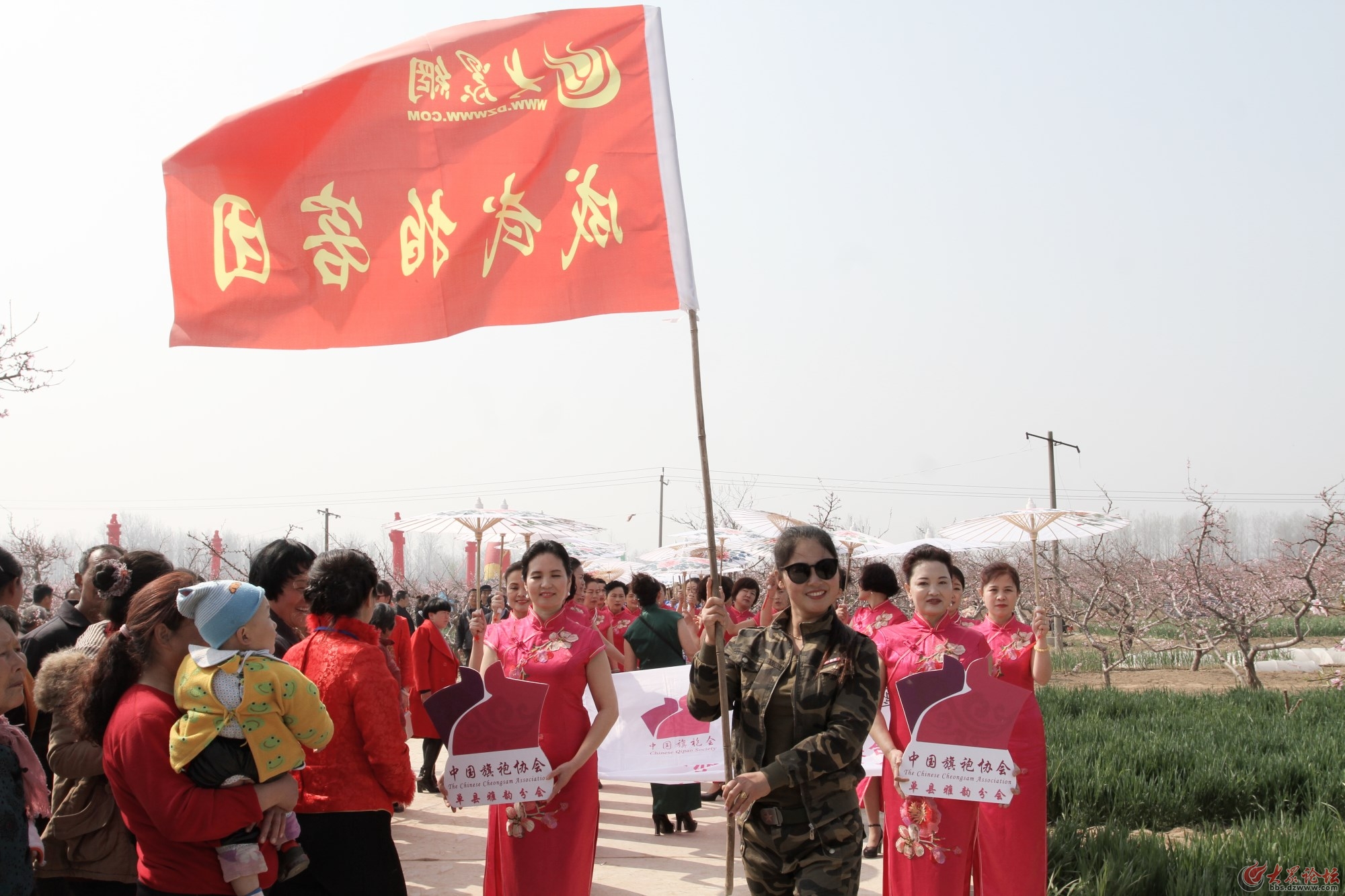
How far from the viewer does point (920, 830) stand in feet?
15.1

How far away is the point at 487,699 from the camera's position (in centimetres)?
402

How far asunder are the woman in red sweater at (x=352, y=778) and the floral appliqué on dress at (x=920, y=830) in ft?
7.22

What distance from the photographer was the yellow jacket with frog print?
108 inches

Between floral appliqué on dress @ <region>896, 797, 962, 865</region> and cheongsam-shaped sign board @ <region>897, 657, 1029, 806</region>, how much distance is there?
0.19m

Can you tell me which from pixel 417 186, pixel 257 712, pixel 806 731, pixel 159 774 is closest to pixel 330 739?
pixel 257 712

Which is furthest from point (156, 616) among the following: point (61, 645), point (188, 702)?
point (61, 645)

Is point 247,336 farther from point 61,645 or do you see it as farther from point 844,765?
point 844,765

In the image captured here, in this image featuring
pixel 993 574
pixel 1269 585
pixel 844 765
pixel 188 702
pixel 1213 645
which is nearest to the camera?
pixel 188 702

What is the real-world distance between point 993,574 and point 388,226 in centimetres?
330

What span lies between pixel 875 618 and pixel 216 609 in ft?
15.0

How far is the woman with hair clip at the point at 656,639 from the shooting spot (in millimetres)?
7648

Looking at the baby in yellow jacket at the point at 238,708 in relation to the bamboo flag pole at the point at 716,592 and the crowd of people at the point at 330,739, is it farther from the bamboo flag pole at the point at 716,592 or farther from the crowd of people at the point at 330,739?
the bamboo flag pole at the point at 716,592

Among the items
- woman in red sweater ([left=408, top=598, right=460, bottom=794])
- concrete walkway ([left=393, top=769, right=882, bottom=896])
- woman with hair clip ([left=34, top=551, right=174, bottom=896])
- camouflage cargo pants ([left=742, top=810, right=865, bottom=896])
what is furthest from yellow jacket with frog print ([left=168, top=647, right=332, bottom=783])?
woman in red sweater ([left=408, top=598, right=460, bottom=794])

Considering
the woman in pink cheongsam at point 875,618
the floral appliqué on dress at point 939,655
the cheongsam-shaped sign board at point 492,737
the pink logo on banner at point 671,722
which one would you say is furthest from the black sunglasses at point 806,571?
the pink logo on banner at point 671,722
